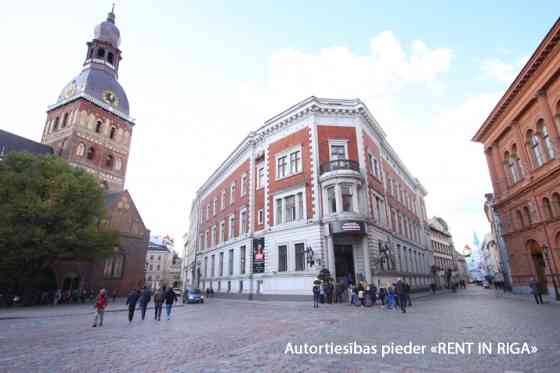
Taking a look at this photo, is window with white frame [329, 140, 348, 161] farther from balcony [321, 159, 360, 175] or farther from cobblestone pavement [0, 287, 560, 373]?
cobblestone pavement [0, 287, 560, 373]

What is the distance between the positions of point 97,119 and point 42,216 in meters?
31.6

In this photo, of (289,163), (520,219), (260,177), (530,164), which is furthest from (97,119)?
(520,219)

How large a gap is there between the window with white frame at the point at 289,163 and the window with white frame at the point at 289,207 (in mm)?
2151

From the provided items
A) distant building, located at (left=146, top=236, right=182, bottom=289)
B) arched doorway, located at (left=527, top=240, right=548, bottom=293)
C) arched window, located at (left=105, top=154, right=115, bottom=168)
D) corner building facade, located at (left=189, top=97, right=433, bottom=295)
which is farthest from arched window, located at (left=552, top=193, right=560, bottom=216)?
distant building, located at (left=146, top=236, right=182, bottom=289)

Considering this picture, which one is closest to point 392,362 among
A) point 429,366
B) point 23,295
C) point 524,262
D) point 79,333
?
point 429,366

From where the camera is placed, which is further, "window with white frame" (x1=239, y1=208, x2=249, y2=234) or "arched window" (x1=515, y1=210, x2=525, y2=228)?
"window with white frame" (x1=239, y1=208, x2=249, y2=234)

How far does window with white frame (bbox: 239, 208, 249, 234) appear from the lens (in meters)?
32.3

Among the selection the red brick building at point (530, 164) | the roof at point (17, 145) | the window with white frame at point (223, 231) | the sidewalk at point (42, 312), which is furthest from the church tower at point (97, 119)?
the red brick building at point (530, 164)

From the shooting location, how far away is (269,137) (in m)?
31.1

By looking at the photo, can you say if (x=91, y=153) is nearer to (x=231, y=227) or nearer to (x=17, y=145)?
(x=17, y=145)

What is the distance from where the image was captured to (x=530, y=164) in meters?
25.1

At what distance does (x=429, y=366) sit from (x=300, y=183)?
2098cm

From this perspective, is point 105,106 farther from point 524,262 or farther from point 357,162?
point 524,262

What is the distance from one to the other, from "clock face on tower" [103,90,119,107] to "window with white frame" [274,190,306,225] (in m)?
41.8
